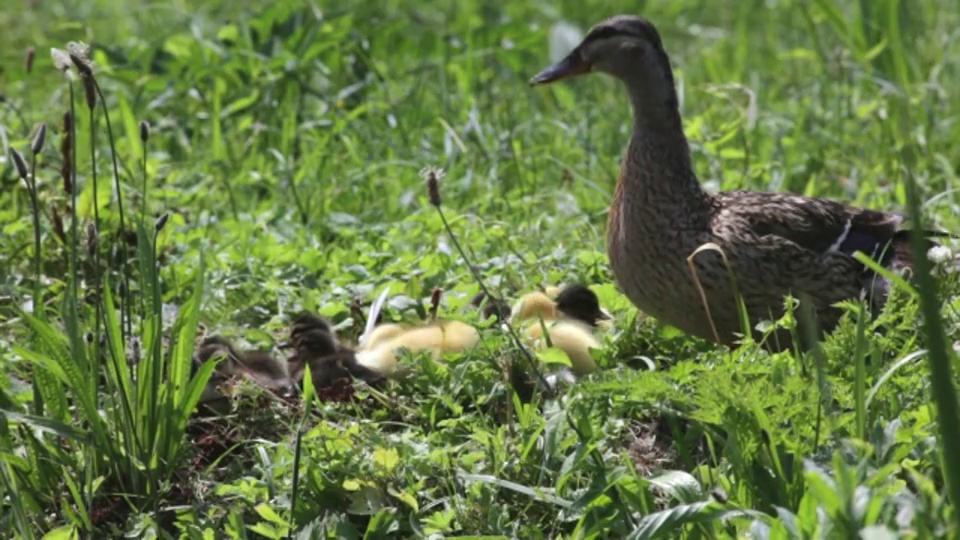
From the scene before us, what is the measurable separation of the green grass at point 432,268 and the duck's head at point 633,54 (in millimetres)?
560

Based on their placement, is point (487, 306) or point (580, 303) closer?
point (580, 303)

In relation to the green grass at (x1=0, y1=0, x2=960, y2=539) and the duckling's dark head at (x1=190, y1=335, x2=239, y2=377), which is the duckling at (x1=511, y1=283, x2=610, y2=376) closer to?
the green grass at (x1=0, y1=0, x2=960, y2=539)

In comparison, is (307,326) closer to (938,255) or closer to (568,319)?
(568,319)

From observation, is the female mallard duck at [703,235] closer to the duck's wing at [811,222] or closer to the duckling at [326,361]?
the duck's wing at [811,222]

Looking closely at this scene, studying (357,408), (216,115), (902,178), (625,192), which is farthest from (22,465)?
(902,178)

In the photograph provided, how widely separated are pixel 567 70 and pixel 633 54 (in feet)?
0.74

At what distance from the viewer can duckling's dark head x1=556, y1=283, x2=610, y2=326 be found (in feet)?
15.4

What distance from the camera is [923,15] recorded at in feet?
26.0

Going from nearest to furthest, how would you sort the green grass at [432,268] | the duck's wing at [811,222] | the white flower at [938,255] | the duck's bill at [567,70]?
the green grass at [432,268]
the white flower at [938,255]
the duck's wing at [811,222]
the duck's bill at [567,70]

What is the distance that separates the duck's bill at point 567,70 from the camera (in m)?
5.05

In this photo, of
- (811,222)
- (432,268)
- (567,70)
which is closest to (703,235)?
(811,222)

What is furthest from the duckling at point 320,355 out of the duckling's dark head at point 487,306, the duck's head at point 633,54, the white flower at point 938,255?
the white flower at point 938,255

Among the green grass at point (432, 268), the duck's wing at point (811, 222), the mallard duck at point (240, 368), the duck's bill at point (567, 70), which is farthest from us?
the duck's bill at point (567, 70)

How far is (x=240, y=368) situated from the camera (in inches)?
174
